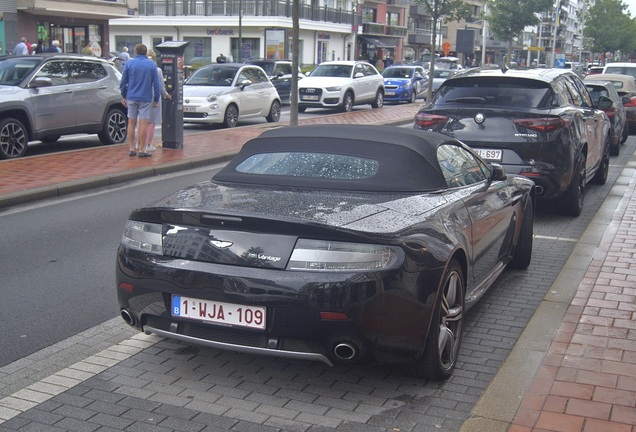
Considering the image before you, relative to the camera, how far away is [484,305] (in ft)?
20.7

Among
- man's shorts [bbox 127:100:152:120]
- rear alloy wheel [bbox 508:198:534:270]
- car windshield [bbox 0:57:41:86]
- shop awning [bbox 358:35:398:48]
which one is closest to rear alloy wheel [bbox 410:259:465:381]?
rear alloy wheel [bbox 508:198:534:270]

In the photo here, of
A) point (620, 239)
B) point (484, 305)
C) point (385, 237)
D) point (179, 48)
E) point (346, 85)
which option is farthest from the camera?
point (346, 85)

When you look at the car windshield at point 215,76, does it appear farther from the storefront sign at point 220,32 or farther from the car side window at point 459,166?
the storefront sign at point 220,32

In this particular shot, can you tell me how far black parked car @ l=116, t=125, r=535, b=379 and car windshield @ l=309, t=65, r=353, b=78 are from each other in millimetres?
23374

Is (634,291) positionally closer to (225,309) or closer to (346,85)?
(225,309)

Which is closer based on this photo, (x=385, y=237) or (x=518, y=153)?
(x=385, y=237)

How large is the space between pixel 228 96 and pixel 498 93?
38.7 ft

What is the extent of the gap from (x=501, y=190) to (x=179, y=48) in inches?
393

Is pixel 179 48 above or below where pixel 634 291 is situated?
above

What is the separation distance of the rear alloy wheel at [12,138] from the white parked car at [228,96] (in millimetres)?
6550

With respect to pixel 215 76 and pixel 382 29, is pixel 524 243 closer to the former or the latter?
pixel 215 76

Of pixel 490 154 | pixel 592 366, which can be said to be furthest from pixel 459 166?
pixel 490 154

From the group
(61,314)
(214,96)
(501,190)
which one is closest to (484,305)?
(501,190)

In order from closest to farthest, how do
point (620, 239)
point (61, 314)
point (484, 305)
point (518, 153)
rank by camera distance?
point (61, 314), point (484, 305), point (620, 239), point (518, 153)
